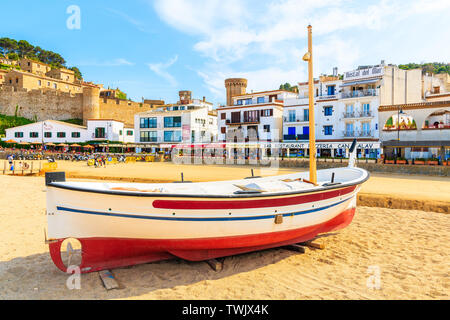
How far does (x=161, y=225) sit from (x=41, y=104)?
239 feet

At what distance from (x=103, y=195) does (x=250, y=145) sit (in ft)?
112

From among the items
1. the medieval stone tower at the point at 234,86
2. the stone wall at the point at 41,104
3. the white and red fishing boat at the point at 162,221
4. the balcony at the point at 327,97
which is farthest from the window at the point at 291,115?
the stone wall at the point at 41,104

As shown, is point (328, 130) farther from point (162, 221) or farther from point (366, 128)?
point (162, 221)

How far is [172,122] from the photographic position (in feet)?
158

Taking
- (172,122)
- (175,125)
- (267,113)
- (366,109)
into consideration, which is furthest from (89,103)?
(366,109)

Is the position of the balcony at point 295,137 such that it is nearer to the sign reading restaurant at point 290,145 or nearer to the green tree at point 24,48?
the sign reading restaurant at point 290,145

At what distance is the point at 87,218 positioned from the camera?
5.71 m

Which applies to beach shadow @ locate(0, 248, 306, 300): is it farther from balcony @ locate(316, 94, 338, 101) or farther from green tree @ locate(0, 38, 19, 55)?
green tree @ locate(0, 38, 19, 55)

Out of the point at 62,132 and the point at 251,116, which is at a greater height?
the point at 251,116

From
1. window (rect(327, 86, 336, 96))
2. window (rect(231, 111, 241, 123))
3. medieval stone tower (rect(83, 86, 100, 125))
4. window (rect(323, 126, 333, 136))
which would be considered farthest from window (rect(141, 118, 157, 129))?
window (rect(327, 86, 336, 96))

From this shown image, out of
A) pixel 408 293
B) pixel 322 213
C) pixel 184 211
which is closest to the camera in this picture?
pixel 408 293

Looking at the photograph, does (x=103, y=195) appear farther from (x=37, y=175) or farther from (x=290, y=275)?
(x=37, y=175)

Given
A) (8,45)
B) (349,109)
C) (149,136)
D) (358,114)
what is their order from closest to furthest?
(358,114) → (349,109) → (149,136) → (8,45)

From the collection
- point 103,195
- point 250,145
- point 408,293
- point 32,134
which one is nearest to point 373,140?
point 250,145
